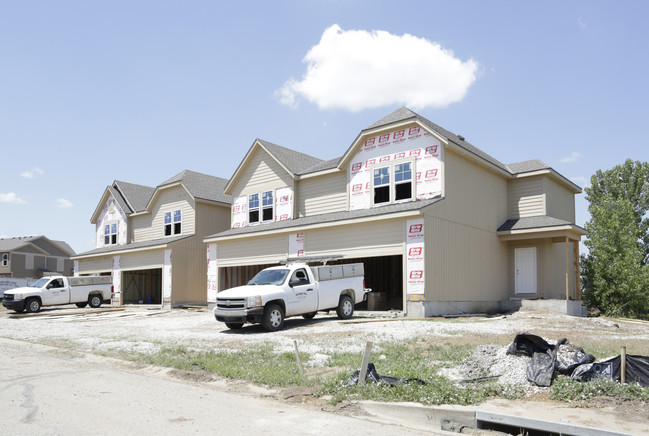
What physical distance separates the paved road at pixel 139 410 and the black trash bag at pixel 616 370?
9.76ft

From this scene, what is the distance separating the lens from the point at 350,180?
2438 cm

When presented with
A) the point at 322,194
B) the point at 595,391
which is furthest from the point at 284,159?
the point at 595,391

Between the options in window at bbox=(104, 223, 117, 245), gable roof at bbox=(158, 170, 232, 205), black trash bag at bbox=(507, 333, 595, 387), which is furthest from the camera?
window at bbox=(104, 223, 117, 245)

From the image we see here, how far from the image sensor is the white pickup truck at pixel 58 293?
27031 mm

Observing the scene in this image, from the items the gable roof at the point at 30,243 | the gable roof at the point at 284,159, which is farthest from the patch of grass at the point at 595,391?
the gable roof at the point at 30,243

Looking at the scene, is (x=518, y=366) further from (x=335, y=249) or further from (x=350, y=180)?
(x=350, y=180)

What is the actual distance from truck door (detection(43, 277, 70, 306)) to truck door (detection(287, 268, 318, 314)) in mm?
17216

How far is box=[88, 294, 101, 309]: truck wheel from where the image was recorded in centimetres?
3061

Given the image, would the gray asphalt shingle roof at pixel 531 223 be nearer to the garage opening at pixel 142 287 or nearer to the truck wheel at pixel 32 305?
the truck wheel at pixel 32 305

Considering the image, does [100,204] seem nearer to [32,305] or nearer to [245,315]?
[32,305]

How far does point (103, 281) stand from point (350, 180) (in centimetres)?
1632

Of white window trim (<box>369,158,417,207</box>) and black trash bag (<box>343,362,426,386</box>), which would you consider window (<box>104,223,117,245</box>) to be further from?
black trash bag (<box>343,362,426,386</box>)

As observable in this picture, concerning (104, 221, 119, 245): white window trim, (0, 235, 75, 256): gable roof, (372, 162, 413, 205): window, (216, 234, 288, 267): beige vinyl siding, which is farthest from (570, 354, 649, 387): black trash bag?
(0, 235, 75, 256): gable roof

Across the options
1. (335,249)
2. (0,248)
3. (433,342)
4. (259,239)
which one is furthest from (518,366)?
(0,248)
